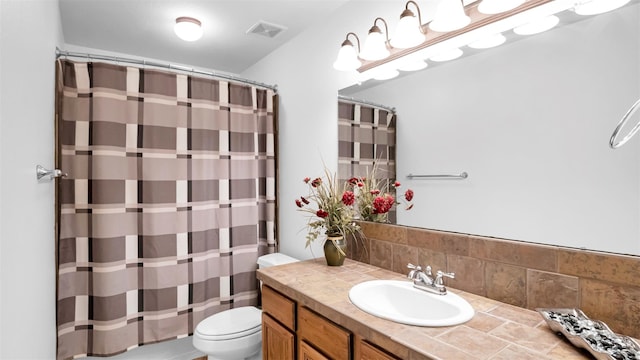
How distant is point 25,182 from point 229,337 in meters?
1.34

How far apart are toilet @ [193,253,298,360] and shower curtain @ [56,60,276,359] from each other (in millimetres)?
363

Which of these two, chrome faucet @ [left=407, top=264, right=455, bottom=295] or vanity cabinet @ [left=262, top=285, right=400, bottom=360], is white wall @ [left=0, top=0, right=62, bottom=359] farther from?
chrome faucet @ [left=407, top=264, right=455, bottom=295]

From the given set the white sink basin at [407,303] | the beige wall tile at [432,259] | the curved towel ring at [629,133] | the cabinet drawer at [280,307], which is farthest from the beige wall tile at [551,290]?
the cabinet drawer at [280,307]

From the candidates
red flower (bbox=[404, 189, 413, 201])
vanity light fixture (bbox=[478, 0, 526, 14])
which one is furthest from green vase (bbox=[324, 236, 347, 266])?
vanity light fixture (bbox=[478, 0, 526, 14])

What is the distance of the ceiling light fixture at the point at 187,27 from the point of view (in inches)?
85.5

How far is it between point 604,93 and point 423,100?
0.70 m

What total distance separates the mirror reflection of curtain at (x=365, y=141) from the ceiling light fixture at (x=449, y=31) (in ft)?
0.71

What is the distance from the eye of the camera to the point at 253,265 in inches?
101

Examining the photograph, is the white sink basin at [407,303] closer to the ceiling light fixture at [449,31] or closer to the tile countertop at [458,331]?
the tile countertop at [458,331]

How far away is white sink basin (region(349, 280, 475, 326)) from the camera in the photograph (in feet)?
3.61

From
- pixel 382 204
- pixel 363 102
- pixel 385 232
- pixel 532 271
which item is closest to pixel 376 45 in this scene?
pixel 363 102

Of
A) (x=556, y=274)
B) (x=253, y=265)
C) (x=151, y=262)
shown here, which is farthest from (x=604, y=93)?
(x=151, y=262)

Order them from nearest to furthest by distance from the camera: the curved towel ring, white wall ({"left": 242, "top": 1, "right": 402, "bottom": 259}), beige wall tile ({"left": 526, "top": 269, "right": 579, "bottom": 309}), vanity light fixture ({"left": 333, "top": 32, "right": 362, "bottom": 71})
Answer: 1. the curved towel ring
2. beige wall tile ({"left": 526, "top": 269, "right": 579, "bottom": 309})
3. vanity light fixture ({"left": 333, "top": 32, "right": 362, "bottom": 71})
4. white wall ({"left": 242, "top": 1, "right": 402, "bottom": 259})

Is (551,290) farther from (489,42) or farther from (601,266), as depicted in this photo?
(489,42)
